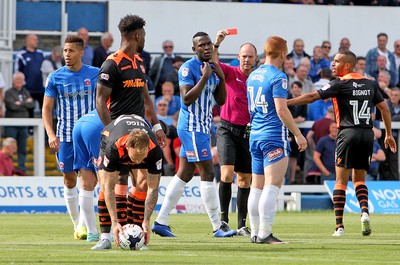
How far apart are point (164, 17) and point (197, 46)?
14.9 metres

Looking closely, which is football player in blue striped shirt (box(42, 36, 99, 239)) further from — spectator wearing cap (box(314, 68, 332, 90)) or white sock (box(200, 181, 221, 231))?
spectator wearing cap (box(314, 68, 332, 90))

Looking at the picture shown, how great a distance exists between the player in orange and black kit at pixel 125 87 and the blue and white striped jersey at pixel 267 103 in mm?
1178

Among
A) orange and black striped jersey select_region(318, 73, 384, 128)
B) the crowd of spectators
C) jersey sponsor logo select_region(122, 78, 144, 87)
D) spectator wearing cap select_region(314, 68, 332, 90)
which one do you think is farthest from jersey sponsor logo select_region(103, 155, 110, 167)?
spectator wearing cap select_region(314, 68, 332, 90)

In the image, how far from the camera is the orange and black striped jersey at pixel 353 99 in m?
15.4

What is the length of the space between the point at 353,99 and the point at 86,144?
3820 millimetres

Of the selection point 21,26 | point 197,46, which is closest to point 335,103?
point 197,46

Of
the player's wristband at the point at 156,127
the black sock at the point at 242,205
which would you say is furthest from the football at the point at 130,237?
the black sock at the point at 242,205

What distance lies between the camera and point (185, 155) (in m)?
15.4

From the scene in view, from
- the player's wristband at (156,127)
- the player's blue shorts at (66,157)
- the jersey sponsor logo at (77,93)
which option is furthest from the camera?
the player's blue shorts at (66,157)

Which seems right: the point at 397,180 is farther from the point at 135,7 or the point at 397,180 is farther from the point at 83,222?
the point at 83,222

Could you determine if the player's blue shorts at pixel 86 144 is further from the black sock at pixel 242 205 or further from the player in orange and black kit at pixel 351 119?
the player in orange and black kit at pixel 351 119

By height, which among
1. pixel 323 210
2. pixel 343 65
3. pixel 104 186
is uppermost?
pixel 343 65

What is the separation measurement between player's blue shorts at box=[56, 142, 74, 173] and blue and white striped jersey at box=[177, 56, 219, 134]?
1.49 m

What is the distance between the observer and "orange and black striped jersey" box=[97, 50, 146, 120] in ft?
42.5
